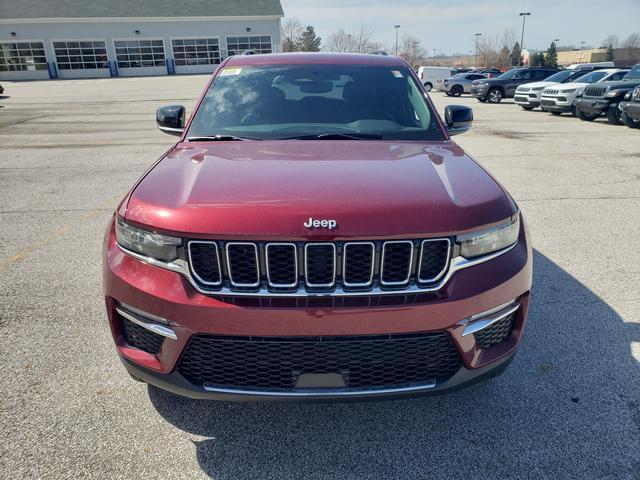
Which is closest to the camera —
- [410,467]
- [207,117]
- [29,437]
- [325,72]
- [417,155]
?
[410,467]

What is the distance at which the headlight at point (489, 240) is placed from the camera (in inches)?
82.7

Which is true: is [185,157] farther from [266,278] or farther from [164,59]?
[164,59]

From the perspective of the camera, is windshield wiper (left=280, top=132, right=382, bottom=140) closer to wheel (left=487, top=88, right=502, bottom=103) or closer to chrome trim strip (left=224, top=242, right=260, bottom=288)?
chrome trim strip (left=224, top=242, right=260, bottom=288)

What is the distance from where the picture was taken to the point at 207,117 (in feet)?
11.2

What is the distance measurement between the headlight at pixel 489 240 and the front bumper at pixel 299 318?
6 cm

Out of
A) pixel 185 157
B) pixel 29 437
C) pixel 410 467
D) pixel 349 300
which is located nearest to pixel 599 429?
pixel 410 467

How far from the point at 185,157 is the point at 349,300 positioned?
4.60 ft

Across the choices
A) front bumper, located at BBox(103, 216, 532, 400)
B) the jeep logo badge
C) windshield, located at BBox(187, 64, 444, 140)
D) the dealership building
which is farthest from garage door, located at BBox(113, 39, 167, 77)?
the jeep logo badge

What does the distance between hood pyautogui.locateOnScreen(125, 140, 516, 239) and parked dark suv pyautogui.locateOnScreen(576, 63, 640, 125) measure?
15140 millimetres

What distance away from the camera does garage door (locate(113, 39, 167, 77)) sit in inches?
2003

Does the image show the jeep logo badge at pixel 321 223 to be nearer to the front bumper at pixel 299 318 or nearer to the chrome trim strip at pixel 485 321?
the front bumper at pixel 299 318

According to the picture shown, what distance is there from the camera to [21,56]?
48719 millimetres

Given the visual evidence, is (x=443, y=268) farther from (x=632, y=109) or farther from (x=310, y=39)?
(x=310, y=39)

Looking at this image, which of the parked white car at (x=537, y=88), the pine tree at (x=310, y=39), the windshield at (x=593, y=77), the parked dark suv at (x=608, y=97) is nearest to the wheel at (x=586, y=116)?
the parked dark suv at (x=608, y=97)
